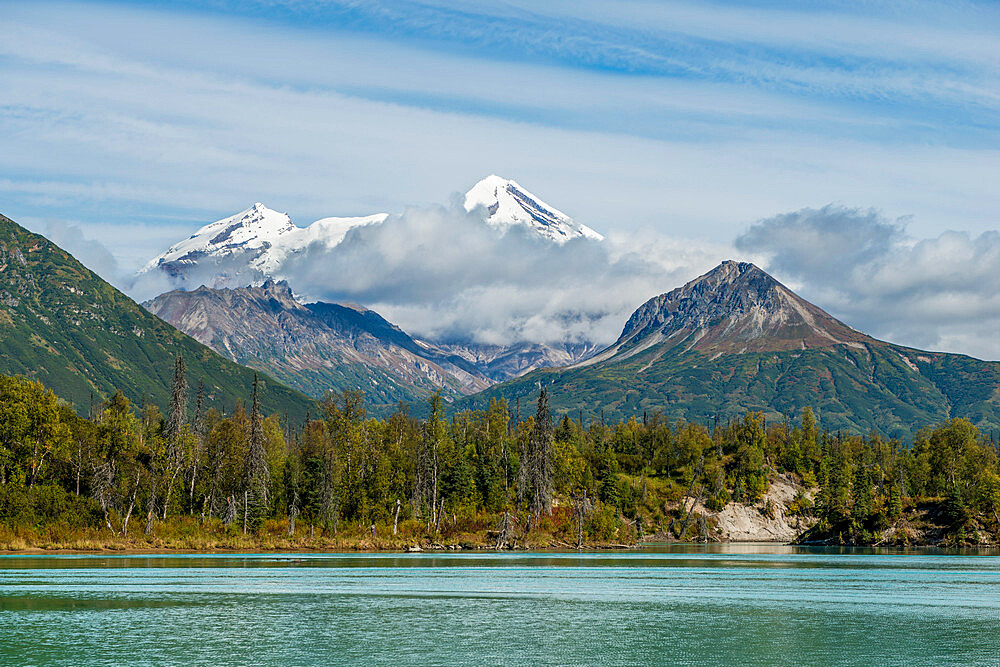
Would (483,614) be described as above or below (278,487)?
below

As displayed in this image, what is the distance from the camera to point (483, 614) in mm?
70562

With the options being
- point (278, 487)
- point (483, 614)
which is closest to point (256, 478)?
point (278, 487)

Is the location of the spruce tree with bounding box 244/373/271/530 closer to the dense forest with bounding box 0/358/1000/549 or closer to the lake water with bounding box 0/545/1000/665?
the dense forest with bounding box 0/358/1000/549

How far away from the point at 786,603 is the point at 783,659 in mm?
28739

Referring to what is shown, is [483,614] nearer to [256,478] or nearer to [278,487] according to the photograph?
[256,478]

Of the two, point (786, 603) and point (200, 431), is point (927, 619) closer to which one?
point (786, 603)

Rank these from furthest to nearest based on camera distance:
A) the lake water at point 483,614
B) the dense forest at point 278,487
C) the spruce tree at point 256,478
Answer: the spruce tree at point 256,478 < the dense forest at point 278,487 < the lake water at point 483,614

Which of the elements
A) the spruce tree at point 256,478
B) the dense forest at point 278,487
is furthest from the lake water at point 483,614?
the spruce tree at point 256,478

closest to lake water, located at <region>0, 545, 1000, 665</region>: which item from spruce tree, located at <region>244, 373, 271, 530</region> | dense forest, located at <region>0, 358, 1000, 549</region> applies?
dense forest, located at <region>0, 358, 1000, 549</region>

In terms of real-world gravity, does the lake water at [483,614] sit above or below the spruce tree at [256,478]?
below

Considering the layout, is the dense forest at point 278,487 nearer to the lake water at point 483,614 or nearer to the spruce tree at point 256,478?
the spruce tree at point 256,478

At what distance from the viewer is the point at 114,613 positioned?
67688 mm

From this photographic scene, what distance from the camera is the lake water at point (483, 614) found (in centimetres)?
5409

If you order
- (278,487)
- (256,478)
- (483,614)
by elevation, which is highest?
(256,478)
